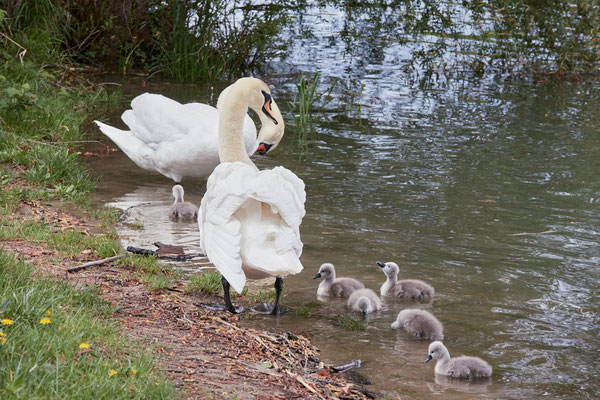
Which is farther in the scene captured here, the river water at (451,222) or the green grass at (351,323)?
the green grass at (351,323)

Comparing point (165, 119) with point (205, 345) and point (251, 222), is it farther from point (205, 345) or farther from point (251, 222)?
point (205, 345)

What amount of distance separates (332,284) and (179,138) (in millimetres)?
3217

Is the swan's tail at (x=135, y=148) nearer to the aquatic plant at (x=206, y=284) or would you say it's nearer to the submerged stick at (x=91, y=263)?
the submerged stick at (x=91, y=263)

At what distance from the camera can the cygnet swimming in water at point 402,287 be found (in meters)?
6.03

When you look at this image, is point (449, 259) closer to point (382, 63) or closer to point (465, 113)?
point (465, 113)

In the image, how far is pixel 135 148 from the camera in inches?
356

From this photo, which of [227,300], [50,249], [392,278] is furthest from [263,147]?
[227,300]

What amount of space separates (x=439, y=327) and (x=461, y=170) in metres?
4.93

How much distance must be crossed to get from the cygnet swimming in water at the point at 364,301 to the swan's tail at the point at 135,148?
387cm

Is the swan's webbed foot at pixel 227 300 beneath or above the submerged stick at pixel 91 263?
beneath

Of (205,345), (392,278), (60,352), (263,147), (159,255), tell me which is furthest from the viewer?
(263,147)

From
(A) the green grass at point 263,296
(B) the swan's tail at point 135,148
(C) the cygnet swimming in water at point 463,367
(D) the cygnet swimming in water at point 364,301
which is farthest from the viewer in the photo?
(B) the swan's tail at point 135,148

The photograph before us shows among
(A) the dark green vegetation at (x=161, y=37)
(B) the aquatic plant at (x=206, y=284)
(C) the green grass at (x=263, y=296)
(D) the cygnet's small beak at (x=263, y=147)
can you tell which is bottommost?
(C) the green grass at (x=263, y=296)

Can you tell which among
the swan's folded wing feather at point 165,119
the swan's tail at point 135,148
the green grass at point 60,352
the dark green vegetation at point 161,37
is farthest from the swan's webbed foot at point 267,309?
the dark green vegetation at point 161,37
